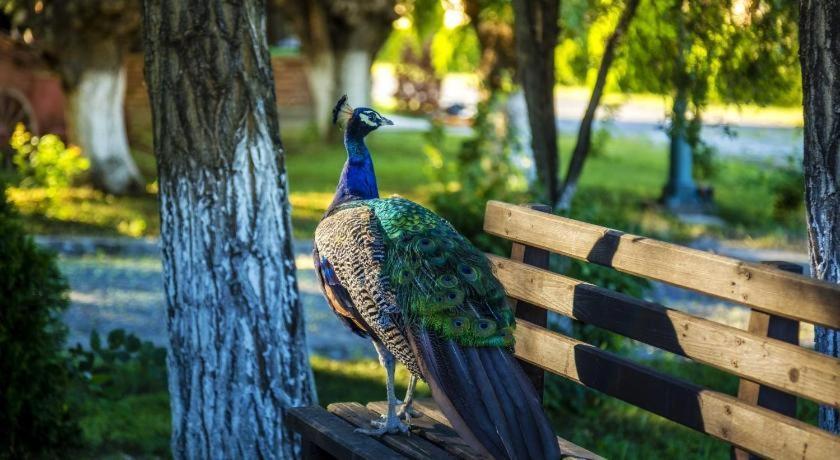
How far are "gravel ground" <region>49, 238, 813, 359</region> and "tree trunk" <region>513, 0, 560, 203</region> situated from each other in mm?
1230

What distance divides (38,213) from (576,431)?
9.19m

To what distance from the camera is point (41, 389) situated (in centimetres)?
579

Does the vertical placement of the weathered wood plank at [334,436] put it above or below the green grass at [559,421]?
above

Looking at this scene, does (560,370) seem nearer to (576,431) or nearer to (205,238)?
(205,238)

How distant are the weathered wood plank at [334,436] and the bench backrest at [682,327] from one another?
708 millimetres

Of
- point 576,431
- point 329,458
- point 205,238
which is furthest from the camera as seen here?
point 576,431

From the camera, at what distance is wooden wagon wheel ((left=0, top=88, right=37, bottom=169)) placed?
1766cm

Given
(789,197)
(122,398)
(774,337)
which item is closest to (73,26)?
(122,398)

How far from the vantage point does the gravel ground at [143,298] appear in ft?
31.2

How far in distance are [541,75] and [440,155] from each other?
579cm

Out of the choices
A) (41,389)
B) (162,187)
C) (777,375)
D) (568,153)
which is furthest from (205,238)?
(568,153)

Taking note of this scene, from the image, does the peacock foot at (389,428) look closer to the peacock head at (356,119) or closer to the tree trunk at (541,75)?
the peacock head at (356,119)

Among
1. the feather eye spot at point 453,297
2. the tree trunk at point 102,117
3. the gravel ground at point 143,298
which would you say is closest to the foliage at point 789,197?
the gravel ground at point 143,298

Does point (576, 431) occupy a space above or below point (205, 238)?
below
